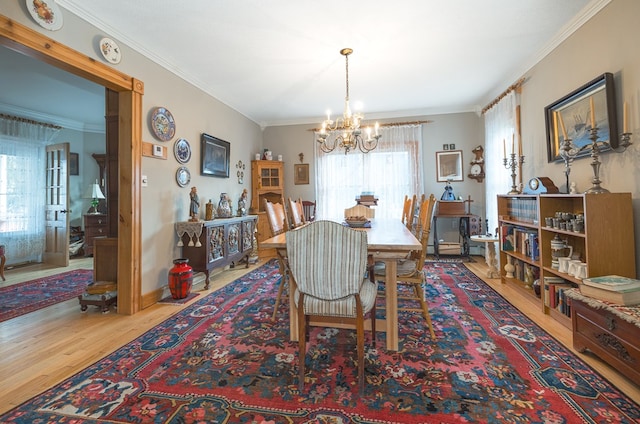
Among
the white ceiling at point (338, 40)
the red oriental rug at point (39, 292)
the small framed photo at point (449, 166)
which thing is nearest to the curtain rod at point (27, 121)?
the red oriental rug at point (39, 292)

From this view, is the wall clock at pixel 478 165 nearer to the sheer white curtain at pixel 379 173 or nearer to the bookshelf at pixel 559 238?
the sheer white curtain at pixel 379 173

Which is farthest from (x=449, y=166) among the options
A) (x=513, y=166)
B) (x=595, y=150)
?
(x=595, y=150)

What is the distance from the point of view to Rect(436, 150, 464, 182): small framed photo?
5.26 meters

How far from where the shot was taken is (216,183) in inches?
173

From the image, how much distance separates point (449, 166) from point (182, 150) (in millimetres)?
4559

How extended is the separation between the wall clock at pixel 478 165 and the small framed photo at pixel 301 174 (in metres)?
3.17

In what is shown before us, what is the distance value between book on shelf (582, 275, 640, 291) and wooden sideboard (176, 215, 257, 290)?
3.60 m

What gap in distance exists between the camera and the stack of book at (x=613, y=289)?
1701 millimetres

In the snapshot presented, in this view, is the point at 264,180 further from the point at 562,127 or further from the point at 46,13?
the point at 562,127

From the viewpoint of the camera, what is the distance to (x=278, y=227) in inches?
107

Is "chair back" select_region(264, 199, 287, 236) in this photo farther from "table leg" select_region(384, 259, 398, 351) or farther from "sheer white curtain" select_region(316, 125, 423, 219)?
"sheer white curtain" select_region(316, 125, 423, 219)

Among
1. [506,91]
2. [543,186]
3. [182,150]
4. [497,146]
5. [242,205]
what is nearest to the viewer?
[543,186]

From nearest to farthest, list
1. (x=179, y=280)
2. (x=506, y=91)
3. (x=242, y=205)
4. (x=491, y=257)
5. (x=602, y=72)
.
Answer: (x=602, y=72)
(x=179, y=280)
(x=491, y=257)
(x=506, y=91)
(x=242, y=205)

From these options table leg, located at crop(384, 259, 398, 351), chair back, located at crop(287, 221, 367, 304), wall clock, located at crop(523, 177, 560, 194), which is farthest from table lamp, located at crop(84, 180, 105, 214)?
wall clock, located at crop(523, 177, 560, 194)
